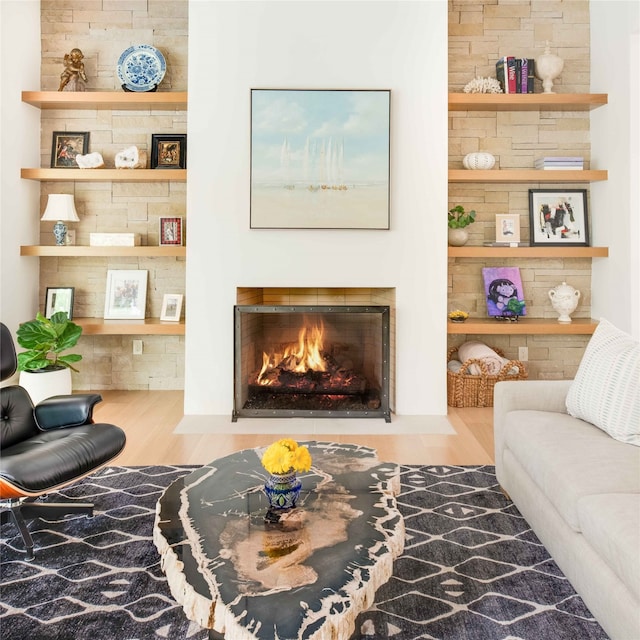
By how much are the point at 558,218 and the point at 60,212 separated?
3814 mm

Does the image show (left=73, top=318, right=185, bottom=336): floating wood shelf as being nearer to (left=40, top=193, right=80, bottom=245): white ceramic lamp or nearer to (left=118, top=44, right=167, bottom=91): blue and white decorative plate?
(left=40, top=193, right=80, bottom=245): white ceramic lamp

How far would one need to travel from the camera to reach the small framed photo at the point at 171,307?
15.1ft

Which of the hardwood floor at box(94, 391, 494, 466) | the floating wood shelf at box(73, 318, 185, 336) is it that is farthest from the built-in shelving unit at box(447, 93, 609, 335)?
the floating wood shelf at box(73, 318, 185, 336)

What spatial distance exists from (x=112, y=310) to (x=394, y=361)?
2254 millimetres

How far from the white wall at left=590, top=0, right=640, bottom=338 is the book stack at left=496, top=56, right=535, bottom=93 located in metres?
0.54

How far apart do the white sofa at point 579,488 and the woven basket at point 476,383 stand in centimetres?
156

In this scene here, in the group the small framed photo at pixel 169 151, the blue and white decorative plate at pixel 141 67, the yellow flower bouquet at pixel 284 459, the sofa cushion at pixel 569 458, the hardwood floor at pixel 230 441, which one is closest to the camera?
the yellow flower bouquet at pixel 284 459

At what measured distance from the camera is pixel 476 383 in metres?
4.35

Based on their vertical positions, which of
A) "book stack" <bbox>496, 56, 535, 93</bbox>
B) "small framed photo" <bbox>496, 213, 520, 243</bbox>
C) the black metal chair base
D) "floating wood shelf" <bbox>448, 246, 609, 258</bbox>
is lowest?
the black metal chair base

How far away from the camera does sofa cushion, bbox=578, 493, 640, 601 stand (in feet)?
4.99

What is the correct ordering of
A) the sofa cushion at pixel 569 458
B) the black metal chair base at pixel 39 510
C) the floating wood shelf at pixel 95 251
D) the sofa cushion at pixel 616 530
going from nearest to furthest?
the sofa cushion at pixel 616 530 → the sofa cushion at pixel 569 458 → the black metal chair base at pixel 39 510 → the floating wood shelf at pixel 95 251

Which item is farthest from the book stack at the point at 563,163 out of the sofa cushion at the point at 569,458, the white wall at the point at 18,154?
the white wall at the point at 18,154

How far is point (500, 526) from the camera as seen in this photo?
2.46 metres

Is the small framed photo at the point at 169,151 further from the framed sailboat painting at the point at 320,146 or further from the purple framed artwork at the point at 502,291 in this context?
the purple framed artwork at the point at 502,291
